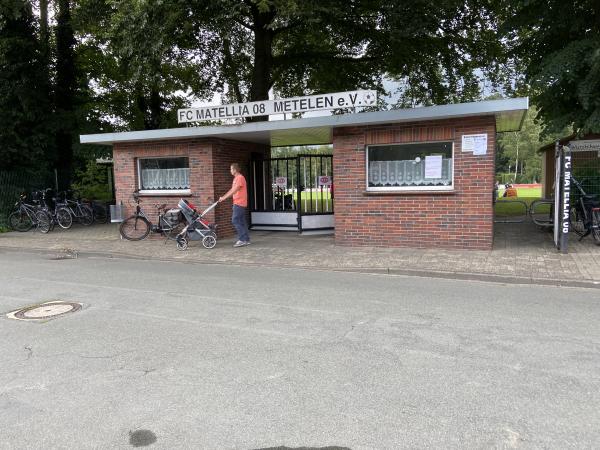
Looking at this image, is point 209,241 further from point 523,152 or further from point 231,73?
point 523,152

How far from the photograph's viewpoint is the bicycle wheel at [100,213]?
1872 centimetres

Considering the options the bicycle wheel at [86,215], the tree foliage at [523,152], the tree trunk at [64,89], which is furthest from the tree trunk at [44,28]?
the tree foliage at [523,152]

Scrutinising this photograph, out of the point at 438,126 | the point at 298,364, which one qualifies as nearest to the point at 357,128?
the point at 438,126

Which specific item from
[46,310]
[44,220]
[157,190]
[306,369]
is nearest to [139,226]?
[157,190]

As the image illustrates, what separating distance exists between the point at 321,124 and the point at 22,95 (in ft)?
36.2

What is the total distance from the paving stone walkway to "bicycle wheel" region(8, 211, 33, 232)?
6.44ft

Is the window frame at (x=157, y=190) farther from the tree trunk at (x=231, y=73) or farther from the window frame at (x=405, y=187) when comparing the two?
the tree trunk at (x=231, y=73)

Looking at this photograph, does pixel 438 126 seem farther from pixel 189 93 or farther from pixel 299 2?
pixel 189 93

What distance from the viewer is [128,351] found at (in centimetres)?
486

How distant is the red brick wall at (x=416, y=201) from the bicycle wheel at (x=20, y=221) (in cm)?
1089

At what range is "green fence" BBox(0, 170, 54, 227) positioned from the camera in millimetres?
16663

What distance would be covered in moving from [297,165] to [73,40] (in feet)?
37.3

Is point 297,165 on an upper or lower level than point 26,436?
upper

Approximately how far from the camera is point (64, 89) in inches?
742
